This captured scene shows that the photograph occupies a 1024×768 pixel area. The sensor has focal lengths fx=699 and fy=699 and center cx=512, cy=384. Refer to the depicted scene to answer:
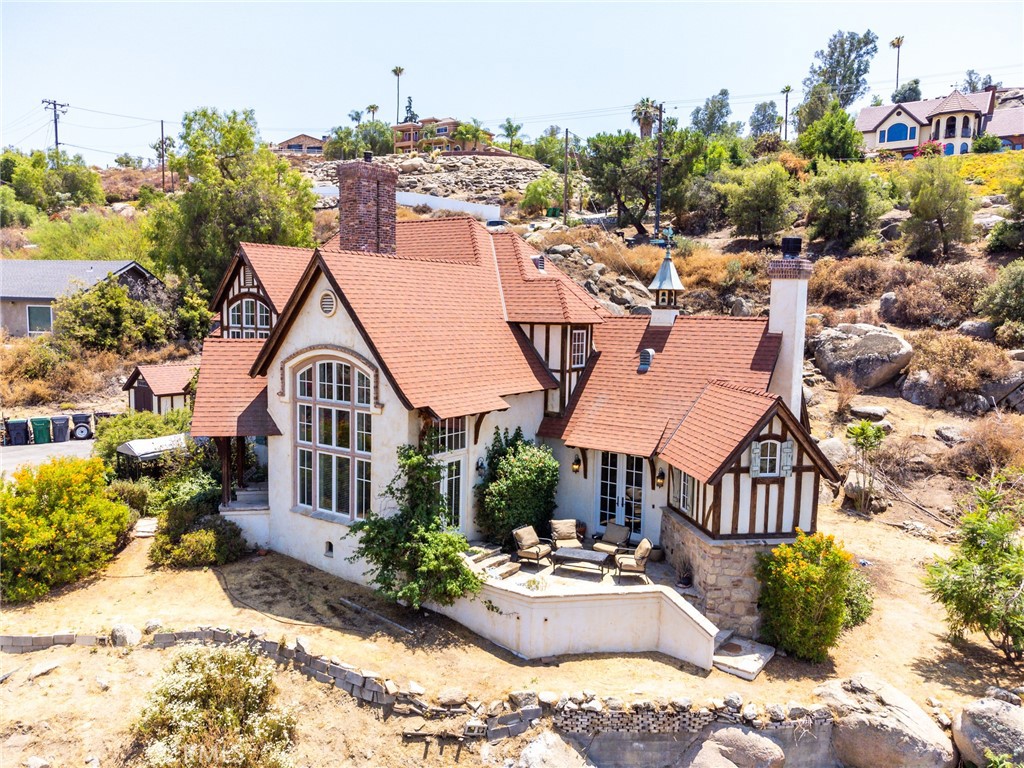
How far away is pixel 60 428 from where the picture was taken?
1104 inches

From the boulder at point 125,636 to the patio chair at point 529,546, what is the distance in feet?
26.7

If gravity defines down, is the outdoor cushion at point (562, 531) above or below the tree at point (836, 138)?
below

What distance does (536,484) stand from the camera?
17.8 metres

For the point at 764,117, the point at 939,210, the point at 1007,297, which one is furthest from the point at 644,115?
the point at 764,117

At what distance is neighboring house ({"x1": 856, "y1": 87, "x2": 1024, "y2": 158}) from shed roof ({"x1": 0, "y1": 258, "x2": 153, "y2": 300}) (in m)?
65.3

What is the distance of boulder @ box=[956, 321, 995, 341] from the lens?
96.6 ft

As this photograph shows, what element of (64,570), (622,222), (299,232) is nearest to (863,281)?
(622,222)

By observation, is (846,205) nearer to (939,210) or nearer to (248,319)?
(939,210)

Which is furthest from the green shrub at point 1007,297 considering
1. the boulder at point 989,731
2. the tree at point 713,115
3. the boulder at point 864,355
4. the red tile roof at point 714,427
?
the tree at point 713,115

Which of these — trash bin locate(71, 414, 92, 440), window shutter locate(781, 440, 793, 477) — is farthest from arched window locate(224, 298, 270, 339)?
window shutter locate(781, 440, 793, 477)

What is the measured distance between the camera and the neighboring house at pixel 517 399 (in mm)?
15016

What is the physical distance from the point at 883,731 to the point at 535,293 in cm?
1324

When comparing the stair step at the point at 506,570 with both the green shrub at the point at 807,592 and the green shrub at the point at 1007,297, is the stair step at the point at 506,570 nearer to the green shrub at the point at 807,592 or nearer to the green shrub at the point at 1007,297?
the green shrub at the point at 807,592

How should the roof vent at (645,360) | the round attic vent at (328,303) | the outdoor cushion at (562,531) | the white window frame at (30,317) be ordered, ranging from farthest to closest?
the white window frame at (30,317), the roof vent at (645,360), the outdoor cushion at (562,531), the round attic vent at (328,303)
